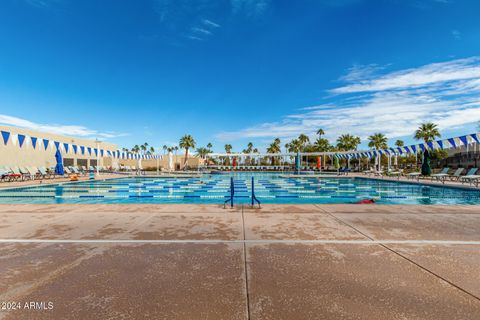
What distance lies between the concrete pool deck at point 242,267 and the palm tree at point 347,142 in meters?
50.1

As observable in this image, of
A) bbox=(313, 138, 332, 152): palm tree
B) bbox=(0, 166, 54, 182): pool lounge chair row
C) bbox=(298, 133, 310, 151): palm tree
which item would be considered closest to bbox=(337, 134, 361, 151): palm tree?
bbox=(313, 138, 332, 152): palm tree

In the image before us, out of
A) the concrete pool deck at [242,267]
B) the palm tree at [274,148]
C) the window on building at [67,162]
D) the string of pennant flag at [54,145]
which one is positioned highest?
the palm tree at [274,148]

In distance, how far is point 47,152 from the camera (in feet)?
111

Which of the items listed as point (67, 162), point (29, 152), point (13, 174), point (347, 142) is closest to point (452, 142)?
point (13, 174)

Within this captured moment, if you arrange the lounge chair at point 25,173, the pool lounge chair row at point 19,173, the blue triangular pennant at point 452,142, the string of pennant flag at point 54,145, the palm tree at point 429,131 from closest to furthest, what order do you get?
1. the string of pennant flag at point 54,145
2. the blue triangular pennant at point 452,142
3. the pool lounge chair row at point 19,173
4. the lounge chair at point 25,173
5. the palm tree at point 429,131

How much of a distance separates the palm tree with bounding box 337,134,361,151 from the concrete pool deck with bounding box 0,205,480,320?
50.1 m

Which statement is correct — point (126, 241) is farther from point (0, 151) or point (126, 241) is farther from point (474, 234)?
point (0, 151)

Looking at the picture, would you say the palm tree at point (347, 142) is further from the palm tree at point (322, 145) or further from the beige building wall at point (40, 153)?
the beige building wall at point (40, 153)

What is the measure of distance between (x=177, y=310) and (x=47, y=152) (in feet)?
137

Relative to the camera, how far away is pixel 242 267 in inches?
119

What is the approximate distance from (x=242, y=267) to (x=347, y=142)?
179ft

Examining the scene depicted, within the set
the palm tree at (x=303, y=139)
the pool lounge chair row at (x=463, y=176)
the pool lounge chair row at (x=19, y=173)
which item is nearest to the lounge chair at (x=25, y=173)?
the pool lounge chair row at (x=19, y=173)

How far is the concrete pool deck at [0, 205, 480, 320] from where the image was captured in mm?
2148

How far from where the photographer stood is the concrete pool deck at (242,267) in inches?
84.6
